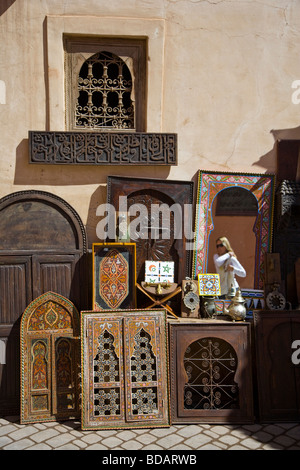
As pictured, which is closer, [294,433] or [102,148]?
[294,433]

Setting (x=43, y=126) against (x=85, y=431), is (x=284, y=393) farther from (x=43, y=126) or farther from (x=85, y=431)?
(x=43, y=126)

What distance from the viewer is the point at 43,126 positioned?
4.95 meters

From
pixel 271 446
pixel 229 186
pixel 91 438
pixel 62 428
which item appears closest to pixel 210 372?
pixel 271 446

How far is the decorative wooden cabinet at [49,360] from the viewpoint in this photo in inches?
183

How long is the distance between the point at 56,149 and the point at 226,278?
2.27m

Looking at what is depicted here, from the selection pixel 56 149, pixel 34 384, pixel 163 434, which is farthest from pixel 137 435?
pixel 56 149

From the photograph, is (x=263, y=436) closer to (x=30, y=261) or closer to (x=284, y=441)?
(x=284, y=441)

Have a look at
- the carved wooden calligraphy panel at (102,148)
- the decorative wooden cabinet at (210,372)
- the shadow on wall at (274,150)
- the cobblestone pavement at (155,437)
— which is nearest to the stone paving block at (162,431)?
the cobblestone pavement at (155,437)

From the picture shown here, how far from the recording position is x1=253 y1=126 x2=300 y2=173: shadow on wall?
5172mm

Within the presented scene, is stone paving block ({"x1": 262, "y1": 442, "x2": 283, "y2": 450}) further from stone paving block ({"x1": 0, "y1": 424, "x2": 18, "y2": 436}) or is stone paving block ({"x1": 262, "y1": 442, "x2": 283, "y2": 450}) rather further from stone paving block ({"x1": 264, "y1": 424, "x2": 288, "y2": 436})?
stone paving block ({"x1": 0, "y1": 424, "x2": 18, "y2": 436})

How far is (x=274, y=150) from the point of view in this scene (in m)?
5.19

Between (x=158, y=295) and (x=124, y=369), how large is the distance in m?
0.83

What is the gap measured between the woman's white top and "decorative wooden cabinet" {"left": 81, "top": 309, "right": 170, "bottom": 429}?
869mm

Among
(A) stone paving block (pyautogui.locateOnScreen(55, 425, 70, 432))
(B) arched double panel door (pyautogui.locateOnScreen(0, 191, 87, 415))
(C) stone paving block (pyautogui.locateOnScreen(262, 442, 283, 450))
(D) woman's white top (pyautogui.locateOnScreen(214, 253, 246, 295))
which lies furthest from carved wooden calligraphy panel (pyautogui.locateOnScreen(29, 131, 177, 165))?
(C) stone paving block (pyautogui.locateOnScreen(262, 442, 283, 450))
